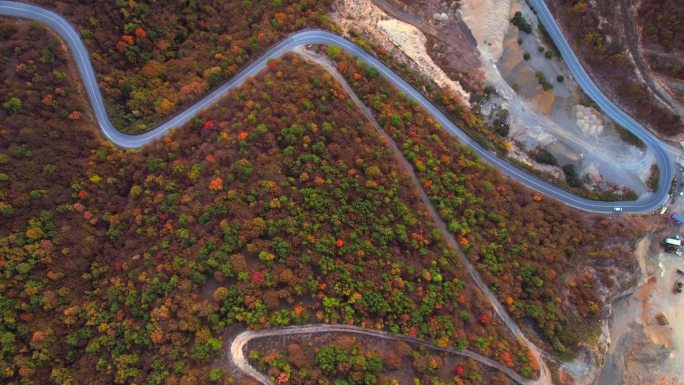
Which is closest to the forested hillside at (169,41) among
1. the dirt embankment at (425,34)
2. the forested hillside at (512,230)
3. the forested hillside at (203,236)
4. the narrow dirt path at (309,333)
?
the forested hillside at (203,236)

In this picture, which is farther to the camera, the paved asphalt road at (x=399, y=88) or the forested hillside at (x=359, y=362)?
the paved asphalt road at (x=399, y=88)

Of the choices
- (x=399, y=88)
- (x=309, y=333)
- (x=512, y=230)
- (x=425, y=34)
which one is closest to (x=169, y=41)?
(x=399, y=88)

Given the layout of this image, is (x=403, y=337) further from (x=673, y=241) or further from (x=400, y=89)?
(x=673, y=241)

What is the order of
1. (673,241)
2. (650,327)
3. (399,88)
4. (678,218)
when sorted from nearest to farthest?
1. (399,88)
2. (650,327)
3. (673,241)
4. (678,218)

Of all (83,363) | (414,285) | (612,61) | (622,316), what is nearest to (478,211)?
(414,285)

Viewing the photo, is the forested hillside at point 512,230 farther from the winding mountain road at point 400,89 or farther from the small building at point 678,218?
the small building at point 678,218

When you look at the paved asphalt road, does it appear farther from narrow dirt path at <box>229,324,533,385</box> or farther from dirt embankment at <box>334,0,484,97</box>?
narrow dirt path at <box>229,324,533,385</box>
